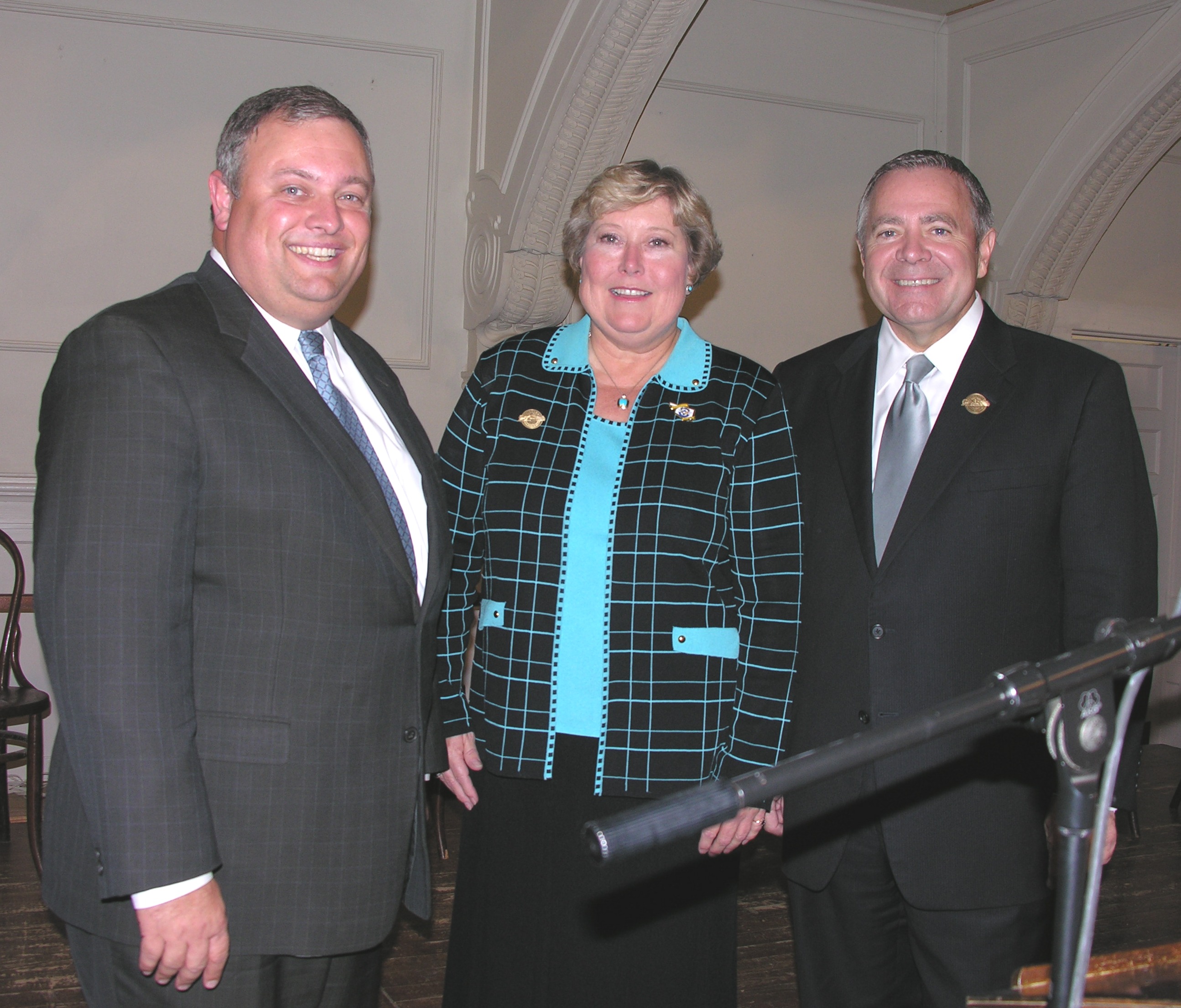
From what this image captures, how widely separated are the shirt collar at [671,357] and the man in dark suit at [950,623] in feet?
1.03

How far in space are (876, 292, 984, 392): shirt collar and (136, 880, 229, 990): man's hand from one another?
1.43m

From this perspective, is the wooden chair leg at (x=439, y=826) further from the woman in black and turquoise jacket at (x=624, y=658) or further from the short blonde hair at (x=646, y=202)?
the short blonde hair at (x=646, y=202)

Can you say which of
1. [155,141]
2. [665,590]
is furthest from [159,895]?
[155,141]

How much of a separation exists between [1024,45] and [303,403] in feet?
17.0

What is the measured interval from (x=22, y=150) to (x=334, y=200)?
3.44m

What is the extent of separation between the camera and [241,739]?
1.47 meters

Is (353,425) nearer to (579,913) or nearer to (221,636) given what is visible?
(221,636)

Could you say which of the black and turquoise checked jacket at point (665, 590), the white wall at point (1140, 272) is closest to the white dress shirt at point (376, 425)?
the black and turquoise checked jacket at point (665, 590)

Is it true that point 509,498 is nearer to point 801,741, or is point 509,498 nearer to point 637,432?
point 637,432

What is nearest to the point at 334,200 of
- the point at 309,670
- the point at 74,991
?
the point at 309,670

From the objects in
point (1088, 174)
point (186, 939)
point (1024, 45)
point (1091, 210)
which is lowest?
point (186, 939)

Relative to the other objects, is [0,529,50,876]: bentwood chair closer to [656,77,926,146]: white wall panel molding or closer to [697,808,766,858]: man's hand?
[697,808,766,858]: man's hand

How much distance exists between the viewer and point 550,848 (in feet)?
6.24

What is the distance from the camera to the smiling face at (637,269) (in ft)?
6.57
